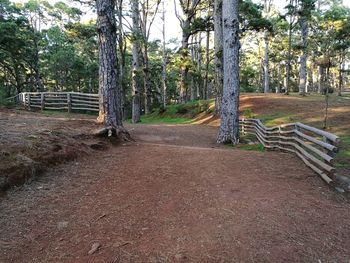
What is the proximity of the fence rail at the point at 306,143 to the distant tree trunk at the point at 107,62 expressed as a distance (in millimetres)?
5050

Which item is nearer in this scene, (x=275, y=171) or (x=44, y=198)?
(x=44, y=198)

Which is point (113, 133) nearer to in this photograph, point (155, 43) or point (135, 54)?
point (135, 54)

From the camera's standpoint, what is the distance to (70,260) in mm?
3445

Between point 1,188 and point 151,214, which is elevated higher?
point 1,188

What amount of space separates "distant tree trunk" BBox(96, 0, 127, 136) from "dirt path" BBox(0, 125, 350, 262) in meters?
2.50

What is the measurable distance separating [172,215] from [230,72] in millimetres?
7891

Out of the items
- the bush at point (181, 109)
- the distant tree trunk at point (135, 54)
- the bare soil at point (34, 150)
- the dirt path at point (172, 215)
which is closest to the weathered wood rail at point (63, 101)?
the distant tree trunk at point (135, 54)

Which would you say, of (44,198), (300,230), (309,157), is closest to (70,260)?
(44,198)

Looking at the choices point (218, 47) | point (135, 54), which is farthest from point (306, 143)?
point (135, 54)

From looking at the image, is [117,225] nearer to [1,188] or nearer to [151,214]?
[151,214]

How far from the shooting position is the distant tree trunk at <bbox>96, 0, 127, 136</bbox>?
9094 mm

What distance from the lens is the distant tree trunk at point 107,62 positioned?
909cm

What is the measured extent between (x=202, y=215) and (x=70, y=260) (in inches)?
74.3

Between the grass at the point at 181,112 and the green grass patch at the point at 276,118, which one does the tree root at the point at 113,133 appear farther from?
the grass at the point at 181,112
